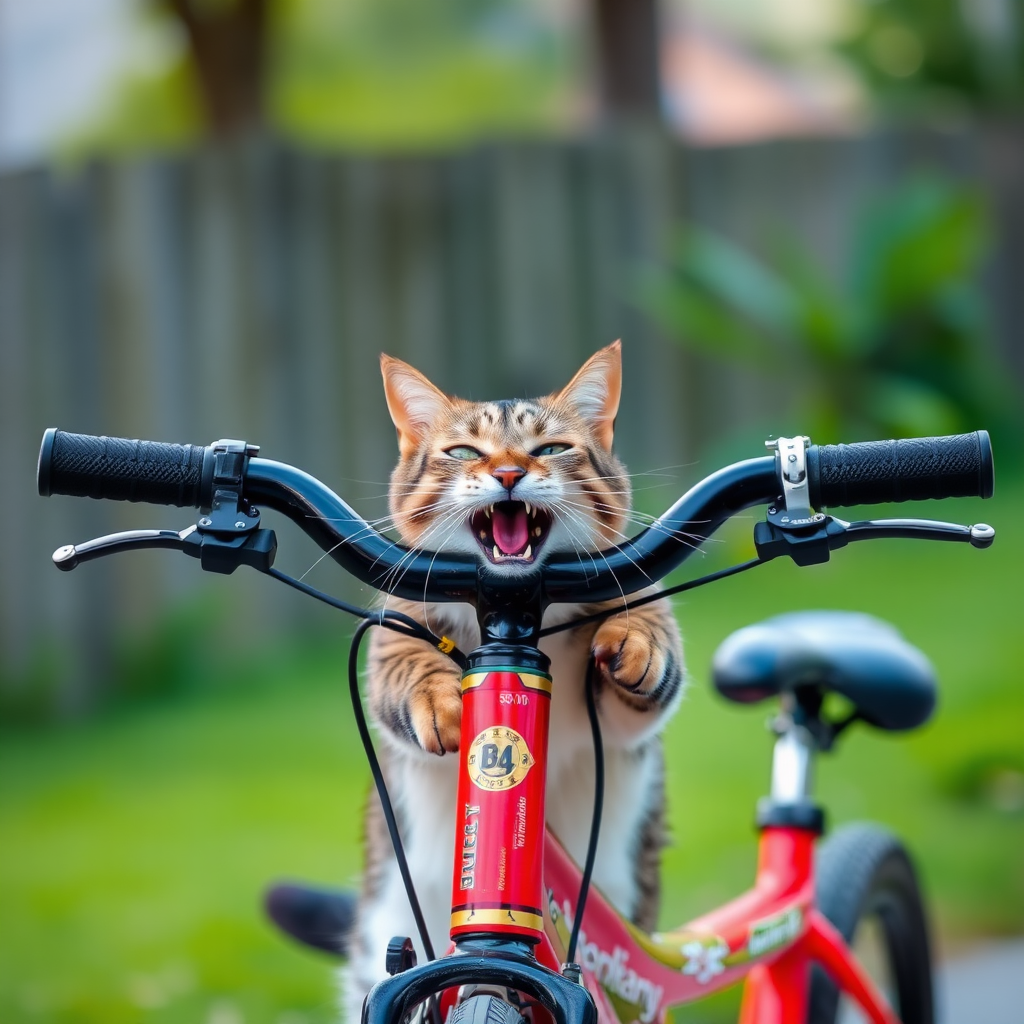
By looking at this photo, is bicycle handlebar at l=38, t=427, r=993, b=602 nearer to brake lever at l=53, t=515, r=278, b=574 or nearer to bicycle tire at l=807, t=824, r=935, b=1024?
A: brake lever at l=53, t=515, r=278, b=574

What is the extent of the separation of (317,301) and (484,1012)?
5.14m

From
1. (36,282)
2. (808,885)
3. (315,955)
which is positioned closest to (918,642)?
(315,955)

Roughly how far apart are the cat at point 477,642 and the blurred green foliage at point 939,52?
26.9ft

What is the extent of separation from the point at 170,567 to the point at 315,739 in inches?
41.5

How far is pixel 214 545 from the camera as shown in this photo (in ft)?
4.15

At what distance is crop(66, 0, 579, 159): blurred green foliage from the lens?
11977 mm

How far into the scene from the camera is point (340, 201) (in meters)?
6.14

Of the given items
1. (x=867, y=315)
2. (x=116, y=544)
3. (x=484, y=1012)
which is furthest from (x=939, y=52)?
(x=484, y=1012)

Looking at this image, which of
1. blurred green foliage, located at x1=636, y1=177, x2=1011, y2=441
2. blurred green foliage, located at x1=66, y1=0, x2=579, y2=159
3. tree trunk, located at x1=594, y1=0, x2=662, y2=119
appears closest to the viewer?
blurred green foliage, located at x1=636, y1=177, x2=1011, y2=441

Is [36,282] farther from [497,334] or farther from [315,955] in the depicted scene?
[315,955]

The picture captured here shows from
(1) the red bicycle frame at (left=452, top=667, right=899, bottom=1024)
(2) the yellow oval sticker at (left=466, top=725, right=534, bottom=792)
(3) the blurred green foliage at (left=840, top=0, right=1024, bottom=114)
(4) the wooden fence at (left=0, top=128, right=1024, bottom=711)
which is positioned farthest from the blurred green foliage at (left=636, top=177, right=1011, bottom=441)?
(2) the yellow oval sticker at (left=466, top=725, right=534, bottom=792)

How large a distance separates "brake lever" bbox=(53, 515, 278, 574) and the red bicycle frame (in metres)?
0.23

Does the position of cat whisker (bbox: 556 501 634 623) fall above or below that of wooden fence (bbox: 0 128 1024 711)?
below

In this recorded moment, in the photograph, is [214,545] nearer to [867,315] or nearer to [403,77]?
[867,315]
